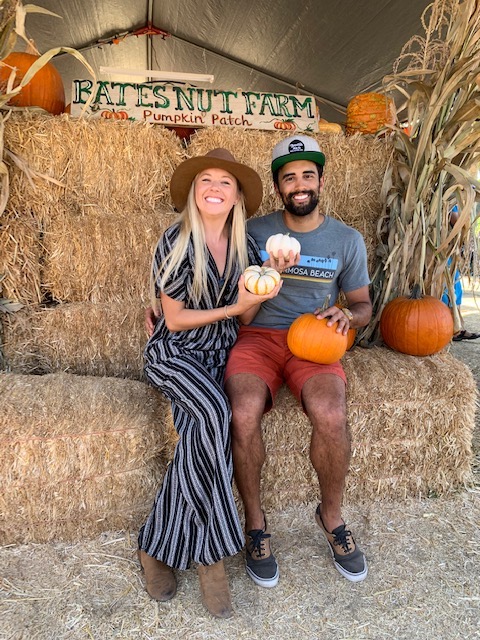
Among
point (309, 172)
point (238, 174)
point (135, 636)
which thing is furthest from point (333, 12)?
point (135, 636)

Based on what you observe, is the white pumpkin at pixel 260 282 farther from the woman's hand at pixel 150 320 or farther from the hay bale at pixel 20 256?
the hay bale at pixel 20 256

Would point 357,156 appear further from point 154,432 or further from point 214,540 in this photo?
point 214,540

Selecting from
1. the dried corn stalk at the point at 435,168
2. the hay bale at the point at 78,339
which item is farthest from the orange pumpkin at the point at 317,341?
the hay bale at the point at 78,339

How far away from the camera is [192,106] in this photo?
3.00 meters

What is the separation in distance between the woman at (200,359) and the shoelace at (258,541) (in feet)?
0.52

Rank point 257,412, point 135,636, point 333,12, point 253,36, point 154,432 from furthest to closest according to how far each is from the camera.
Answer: point 253,36, point 333,12, point 154,432, point 257,412, point 135,636

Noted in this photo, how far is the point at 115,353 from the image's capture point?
2.88 metres

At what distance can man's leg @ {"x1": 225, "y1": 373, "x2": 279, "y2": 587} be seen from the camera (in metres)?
1.86

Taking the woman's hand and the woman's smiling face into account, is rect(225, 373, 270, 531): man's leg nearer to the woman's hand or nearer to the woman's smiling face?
the woman's hand

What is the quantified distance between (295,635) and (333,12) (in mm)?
5579

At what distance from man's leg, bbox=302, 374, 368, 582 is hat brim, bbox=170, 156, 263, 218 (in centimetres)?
99

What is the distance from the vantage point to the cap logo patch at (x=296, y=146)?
238 cm

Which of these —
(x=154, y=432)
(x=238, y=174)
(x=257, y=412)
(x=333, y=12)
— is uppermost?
(x=333, y=12)

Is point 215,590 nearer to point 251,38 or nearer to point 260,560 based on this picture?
point 260,560
